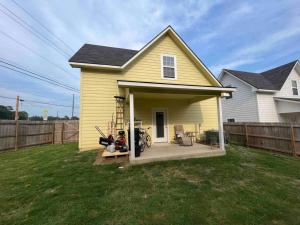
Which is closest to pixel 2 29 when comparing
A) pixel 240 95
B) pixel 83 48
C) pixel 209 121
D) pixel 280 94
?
pixel 83 48

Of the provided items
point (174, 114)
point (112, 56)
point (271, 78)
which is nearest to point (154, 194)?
point (174, 114)

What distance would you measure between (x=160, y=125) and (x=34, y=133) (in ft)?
31.9

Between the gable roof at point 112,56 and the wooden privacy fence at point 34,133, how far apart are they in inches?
266

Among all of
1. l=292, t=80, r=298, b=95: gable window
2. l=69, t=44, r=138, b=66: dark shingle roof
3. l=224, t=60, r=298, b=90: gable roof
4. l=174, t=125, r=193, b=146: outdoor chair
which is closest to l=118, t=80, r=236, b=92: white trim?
l=174, t=125, r=193, b=146: outdoor chair

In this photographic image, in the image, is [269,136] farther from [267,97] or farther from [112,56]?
[112,56]

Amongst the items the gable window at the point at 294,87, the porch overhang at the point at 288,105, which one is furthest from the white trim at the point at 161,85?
the gable window at the point at 294,87

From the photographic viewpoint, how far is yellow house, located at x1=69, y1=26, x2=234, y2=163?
7.90 metres

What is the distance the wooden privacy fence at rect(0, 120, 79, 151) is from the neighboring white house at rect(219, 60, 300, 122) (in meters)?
15.1

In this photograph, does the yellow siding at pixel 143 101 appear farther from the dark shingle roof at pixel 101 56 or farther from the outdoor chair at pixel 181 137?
the dark shingle roof at pixel 101 56

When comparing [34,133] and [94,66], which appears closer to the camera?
[94,66]

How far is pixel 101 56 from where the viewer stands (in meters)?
9.09

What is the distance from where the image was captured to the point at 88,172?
16.3 ft

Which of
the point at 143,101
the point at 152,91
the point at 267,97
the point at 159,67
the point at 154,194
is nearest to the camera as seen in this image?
the point at 154,194

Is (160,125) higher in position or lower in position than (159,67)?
lower
